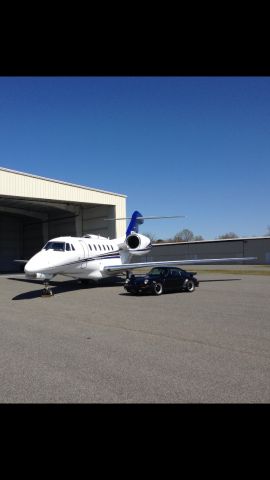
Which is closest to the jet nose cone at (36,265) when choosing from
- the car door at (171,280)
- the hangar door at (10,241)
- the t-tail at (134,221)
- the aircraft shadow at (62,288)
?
the aircraft shadow at (62,288)

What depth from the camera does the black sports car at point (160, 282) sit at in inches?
715

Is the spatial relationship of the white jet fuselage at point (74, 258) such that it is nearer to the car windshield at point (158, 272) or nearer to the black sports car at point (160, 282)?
the black sports car at point (160, 282)

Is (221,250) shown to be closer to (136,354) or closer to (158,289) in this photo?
(158,289)

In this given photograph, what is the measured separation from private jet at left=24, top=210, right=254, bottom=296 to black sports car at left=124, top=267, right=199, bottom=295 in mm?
1317

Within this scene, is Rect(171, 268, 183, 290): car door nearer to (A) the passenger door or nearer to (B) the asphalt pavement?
(A) the passenger door

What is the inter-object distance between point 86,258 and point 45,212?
32.3m

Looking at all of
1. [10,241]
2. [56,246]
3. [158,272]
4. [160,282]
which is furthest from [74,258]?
[10,241]

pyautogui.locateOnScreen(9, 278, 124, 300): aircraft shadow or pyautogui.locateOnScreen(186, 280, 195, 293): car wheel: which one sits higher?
pyautogui.locateOnScreen(186, 280, 195, 293): car wheel

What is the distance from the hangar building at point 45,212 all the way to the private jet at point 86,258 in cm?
1044

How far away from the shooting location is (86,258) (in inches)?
842

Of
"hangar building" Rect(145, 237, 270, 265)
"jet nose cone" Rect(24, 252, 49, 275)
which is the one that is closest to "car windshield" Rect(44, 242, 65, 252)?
"jet nose cone" Rect(24, 252, 49, 275)

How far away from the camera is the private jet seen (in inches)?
695
